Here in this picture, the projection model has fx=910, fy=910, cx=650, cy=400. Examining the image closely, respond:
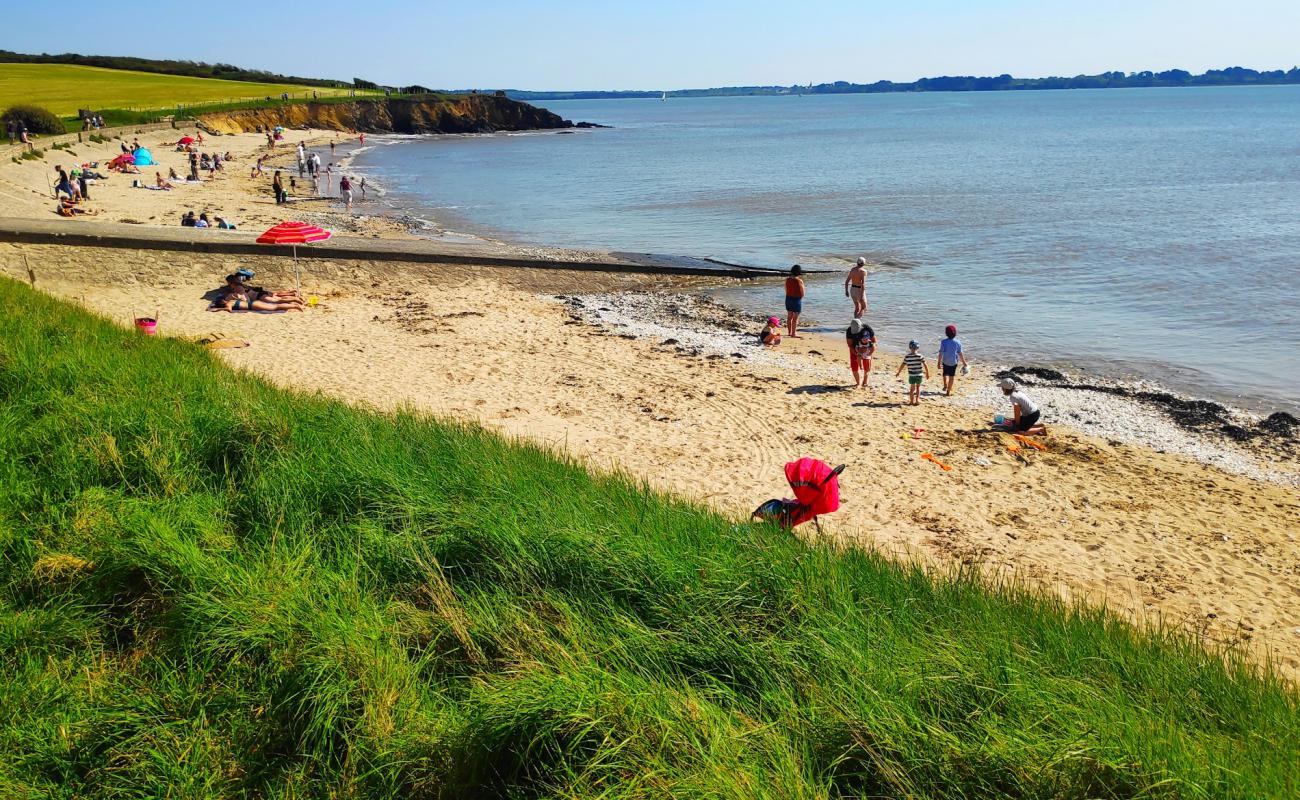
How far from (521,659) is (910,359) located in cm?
1009

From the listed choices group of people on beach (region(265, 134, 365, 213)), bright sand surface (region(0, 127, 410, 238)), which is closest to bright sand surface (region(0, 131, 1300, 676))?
bright sand surface (region(0, 127, 410, 238))

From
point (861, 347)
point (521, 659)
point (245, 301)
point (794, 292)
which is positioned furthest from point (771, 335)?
point (521, 659)

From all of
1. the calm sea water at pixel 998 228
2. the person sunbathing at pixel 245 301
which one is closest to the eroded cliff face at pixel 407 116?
the calm sea water at pixel 998 228

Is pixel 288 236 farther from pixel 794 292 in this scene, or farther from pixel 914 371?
pixel 914 371

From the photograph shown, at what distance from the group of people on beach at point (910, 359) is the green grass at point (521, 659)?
682 cm

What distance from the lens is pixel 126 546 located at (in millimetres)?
5805

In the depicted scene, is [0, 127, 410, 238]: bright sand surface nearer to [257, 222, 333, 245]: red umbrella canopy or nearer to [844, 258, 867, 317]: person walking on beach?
[257, 222, 333, 245]: red umbrella canopy

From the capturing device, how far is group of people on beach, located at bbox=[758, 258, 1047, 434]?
12.3m

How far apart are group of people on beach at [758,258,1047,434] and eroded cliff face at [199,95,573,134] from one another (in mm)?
66726

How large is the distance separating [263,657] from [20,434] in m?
4.23

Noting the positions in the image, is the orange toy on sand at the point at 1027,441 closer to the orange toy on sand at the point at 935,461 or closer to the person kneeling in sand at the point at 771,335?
the orange toy on sand at the point at 935,461

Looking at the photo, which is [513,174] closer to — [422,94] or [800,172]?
[800,172]

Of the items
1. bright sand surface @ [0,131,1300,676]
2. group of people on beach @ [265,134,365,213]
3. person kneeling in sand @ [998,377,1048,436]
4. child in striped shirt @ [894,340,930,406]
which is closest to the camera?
bright sand surface @ [0,131,1300,676]

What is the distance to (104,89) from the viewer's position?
246 ft
